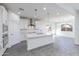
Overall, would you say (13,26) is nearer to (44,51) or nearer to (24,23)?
(24,23)

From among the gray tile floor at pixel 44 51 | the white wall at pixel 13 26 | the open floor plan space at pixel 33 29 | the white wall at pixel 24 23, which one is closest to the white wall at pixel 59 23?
the open floor plan space at pixel 33 29

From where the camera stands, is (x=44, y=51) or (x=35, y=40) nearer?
(x=44, y=51)

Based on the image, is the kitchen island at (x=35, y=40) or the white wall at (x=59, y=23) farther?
the white wall at (x=59, y=23)

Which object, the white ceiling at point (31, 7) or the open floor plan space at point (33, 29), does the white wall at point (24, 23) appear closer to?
the open floor plan space at point (33, 29)

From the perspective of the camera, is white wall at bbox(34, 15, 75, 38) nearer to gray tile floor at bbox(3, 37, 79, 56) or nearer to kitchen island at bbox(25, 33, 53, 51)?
kitchen island at bbox(25, 33, 53, 51)

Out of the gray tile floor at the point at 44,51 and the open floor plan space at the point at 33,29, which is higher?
the open floor plan space at the point at 33,29

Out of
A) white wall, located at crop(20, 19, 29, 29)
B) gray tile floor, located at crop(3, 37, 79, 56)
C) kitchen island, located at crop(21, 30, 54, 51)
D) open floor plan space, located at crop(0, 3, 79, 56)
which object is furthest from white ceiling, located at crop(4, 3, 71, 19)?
gray tile floor, located at crop(3, 37, 79, 56)

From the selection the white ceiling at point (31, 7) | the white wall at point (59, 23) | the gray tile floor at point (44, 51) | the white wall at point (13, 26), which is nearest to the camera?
the white ceiling at point (31, 7)

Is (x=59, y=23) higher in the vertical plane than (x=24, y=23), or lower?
higher

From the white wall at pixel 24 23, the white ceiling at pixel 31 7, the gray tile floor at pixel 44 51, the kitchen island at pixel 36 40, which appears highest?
the white ceiling at pixel 31 7

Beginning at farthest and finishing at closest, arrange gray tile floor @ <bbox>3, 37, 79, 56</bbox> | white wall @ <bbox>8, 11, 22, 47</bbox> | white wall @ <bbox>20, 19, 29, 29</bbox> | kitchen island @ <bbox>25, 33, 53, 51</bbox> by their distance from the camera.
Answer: white wall @ <bbox>20, 19, 29, 29</bbox>, white wall @ <bbox>8, 11, 22, 47</bbox>, kitchen island @ <bbox>25, 33, 53, 51</bbox>, gray tile floor @ <bbox>3, 37, 79, 56</bbox>

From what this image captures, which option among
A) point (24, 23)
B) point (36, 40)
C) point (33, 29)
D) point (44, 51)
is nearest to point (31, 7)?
point (24, 23)

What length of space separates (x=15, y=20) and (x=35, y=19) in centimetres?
130

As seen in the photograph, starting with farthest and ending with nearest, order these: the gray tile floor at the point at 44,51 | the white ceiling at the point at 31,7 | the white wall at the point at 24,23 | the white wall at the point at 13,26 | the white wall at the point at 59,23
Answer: the white wall at the point at 59,23 → the white wall at the point at 24,23 → the white wall at the point at 13,26 → the gray tile floor at the point at 44,51 → the white ceiling at the point at 31,7
